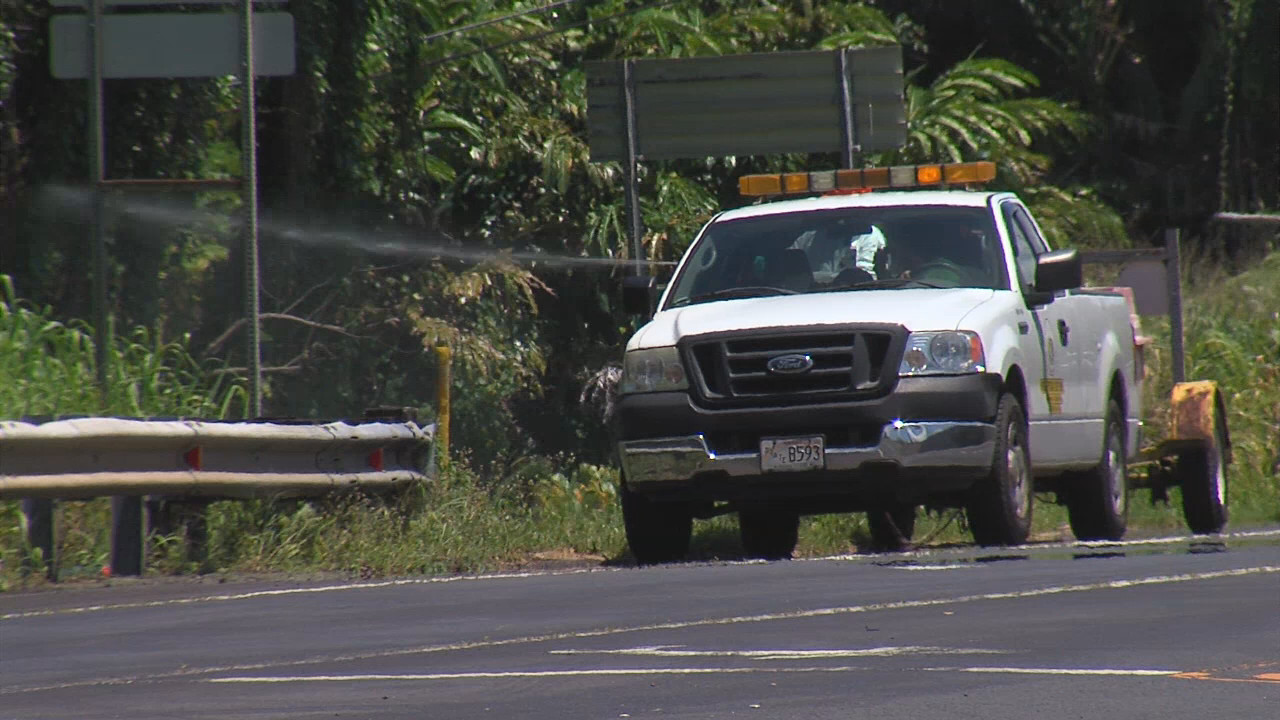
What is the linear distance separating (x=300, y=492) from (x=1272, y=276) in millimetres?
14949

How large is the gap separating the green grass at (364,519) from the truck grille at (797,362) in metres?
1.54

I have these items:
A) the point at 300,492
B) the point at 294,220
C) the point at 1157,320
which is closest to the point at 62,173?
the point at 294,220

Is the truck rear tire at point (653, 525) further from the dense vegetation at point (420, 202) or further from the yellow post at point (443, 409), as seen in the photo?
the dense vegetation at point (420, 202)

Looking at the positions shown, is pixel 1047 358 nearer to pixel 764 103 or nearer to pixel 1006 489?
pixel 1006 489

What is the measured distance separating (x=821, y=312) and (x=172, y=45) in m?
4.39

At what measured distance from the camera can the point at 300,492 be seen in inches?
434

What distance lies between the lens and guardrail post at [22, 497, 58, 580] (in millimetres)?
9805

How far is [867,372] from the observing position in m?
10.8

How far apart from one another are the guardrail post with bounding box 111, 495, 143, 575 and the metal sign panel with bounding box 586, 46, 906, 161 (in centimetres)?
715

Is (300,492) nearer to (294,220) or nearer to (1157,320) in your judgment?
(294,220)

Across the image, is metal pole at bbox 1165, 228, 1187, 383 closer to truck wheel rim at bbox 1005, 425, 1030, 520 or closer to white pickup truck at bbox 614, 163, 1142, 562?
white pickup truck at bbox 614, 163, 1142, 562

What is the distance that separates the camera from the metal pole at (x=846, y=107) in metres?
17.0

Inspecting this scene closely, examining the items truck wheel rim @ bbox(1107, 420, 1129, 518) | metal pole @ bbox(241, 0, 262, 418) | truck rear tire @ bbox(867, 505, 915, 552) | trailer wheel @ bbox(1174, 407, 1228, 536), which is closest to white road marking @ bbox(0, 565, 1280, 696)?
truck wheel rim @ bbox(1107, 420, 1129, 518)

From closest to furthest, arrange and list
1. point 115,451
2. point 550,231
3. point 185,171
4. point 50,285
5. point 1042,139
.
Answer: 1. point 115,451
2. point 50,285
3. point 185,171
4. point 550,231
5. point 1042,139
